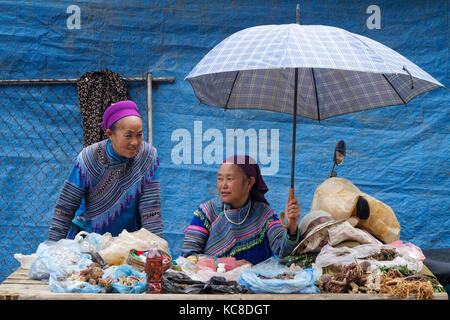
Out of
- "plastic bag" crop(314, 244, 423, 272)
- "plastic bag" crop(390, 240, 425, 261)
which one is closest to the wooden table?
"plastic bag" crop(314, 244, 423, 272)

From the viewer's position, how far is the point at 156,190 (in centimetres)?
376

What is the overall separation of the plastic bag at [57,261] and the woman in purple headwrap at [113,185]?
497 millimetres

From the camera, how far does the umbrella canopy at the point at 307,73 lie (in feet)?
9.21

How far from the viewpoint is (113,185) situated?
3.66m

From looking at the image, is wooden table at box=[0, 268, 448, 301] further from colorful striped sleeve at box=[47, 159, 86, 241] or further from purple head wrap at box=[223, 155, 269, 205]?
purple head wrap at box=[223, 155, 269, 205]

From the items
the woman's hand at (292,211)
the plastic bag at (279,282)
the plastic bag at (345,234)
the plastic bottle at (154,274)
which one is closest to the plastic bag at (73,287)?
the plastic bottle at (154,274)

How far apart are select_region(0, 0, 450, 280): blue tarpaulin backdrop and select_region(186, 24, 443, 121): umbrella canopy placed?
2.76 ft

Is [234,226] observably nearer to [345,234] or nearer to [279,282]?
[345,234]

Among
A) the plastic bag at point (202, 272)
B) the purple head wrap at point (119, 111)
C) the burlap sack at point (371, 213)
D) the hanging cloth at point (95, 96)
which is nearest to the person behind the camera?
the plastic bag at point (202, 272)

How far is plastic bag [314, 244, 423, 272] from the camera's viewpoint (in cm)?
296

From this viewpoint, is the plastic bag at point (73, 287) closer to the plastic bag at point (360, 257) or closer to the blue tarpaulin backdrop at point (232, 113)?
the plastic bag at point (360, 257)

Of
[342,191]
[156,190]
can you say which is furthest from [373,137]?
[156,190]

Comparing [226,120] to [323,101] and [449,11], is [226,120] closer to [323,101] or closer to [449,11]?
[323,101]

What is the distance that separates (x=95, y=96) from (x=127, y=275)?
233cm
